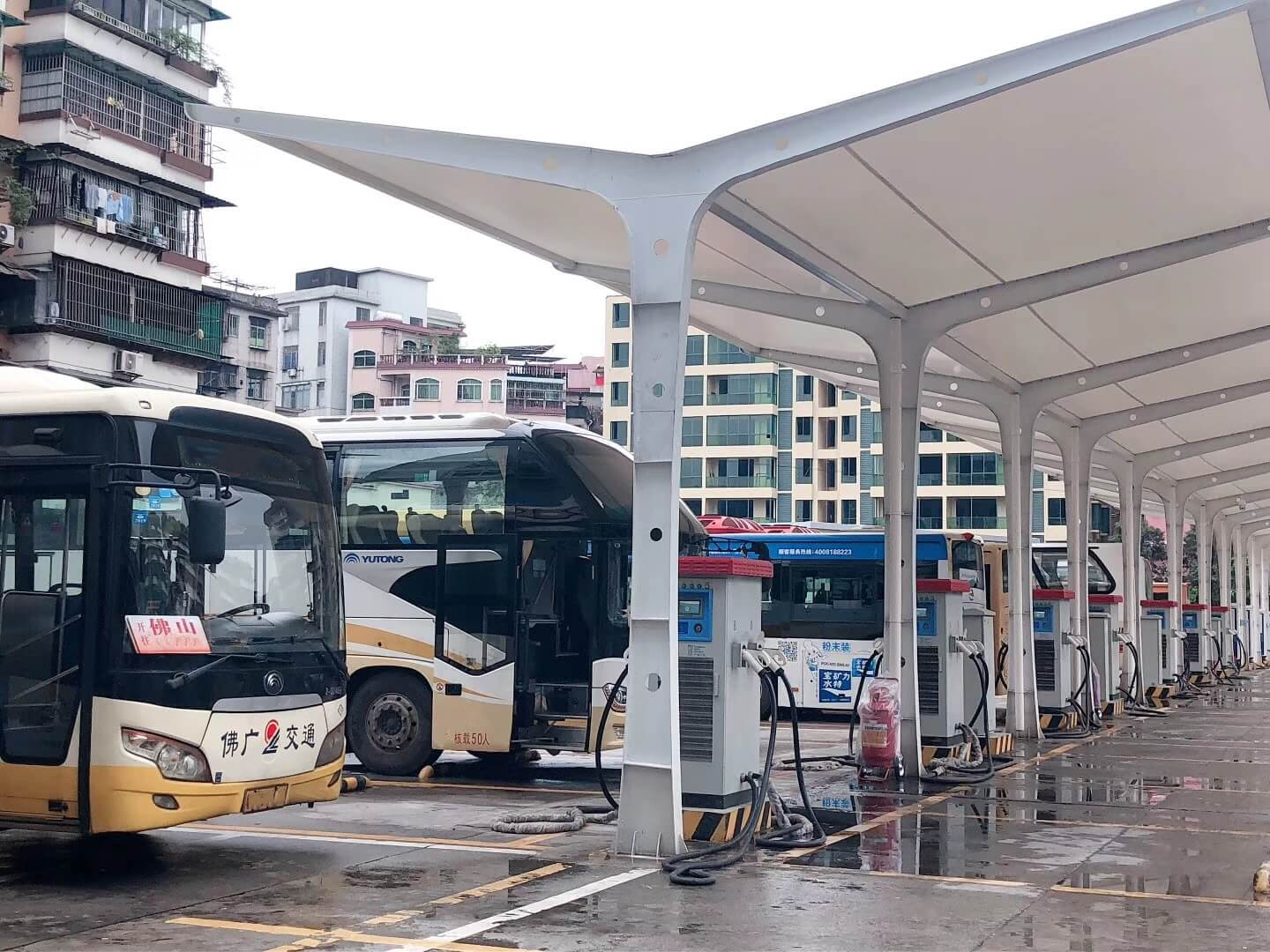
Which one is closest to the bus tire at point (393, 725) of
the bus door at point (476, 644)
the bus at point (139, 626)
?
the bus door at point (476, 644)

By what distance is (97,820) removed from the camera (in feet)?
25.7

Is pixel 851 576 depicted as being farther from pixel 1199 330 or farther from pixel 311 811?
pixel 311 811

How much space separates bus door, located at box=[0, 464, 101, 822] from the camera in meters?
7.97

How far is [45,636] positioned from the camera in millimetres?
8133

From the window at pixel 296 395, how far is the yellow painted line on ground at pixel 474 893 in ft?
232

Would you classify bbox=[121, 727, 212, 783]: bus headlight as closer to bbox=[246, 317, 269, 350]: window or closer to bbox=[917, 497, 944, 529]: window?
bbox=[246, 317, 269, 350]: window

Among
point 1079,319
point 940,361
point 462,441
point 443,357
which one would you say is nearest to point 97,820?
point 462,441

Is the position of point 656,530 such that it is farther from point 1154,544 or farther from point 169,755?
point 1154,544

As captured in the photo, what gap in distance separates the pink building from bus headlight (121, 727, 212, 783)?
65545 millimetres

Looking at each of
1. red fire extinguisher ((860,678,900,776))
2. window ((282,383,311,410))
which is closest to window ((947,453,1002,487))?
window ((282,383,311,410))

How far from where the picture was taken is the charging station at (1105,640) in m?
21.4

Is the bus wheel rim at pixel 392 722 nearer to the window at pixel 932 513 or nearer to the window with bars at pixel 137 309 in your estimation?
the window with bars at pixel 137 309

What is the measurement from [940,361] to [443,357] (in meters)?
59.9

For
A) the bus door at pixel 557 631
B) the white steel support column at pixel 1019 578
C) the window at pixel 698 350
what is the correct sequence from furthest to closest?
the window at pixel 698 350, the white steel support column at pixel 1019 578, the bus door at pixel 557 631
